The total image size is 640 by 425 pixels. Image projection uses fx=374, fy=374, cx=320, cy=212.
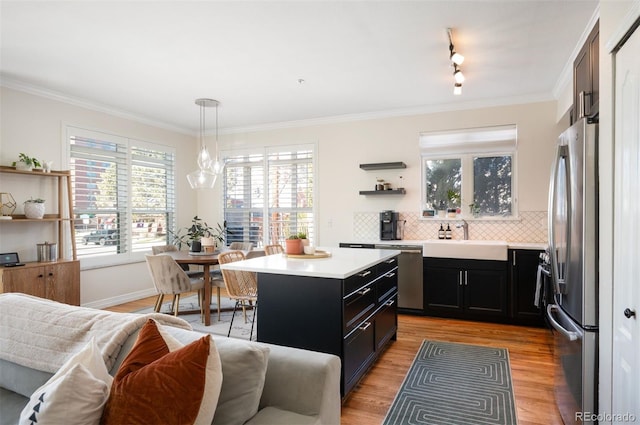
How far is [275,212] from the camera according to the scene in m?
6.32

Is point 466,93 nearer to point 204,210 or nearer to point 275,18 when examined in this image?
point 275,18

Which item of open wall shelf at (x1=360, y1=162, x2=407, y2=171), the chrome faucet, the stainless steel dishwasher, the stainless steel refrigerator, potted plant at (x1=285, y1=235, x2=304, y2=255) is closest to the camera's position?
the stainless steel refrigerator

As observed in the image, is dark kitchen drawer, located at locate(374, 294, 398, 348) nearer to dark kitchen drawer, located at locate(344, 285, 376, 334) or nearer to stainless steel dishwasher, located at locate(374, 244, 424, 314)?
dark kitchen drawer, located at locate(344, 285, 376, 334)

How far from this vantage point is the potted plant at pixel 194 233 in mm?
6340

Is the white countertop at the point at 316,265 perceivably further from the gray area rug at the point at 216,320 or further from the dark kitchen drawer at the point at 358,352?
the gray area rug at the point at 216,320

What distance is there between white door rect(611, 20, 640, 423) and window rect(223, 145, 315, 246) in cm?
454

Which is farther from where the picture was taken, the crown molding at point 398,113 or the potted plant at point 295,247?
the crown molding at point 398,113

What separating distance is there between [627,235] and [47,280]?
4950 millimetres

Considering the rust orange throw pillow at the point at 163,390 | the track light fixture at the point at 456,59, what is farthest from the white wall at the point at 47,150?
the track light fixture at the point at 456,59

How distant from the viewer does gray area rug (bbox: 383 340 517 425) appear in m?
2.41

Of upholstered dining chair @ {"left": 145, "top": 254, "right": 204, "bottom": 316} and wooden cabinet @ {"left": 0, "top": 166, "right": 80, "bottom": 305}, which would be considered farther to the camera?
upholstered dining chair @ {"left": 145, "top": 254, "right": 204, "bottom": 316}

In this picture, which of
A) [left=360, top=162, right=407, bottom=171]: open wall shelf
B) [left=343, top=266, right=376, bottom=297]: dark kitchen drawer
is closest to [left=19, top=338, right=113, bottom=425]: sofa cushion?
[left=343, top=266, right=376, bottom=297]: dark kitchen drawer

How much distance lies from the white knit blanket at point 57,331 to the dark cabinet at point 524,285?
3.82 metres

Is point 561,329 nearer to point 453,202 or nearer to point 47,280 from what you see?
point 453,202
